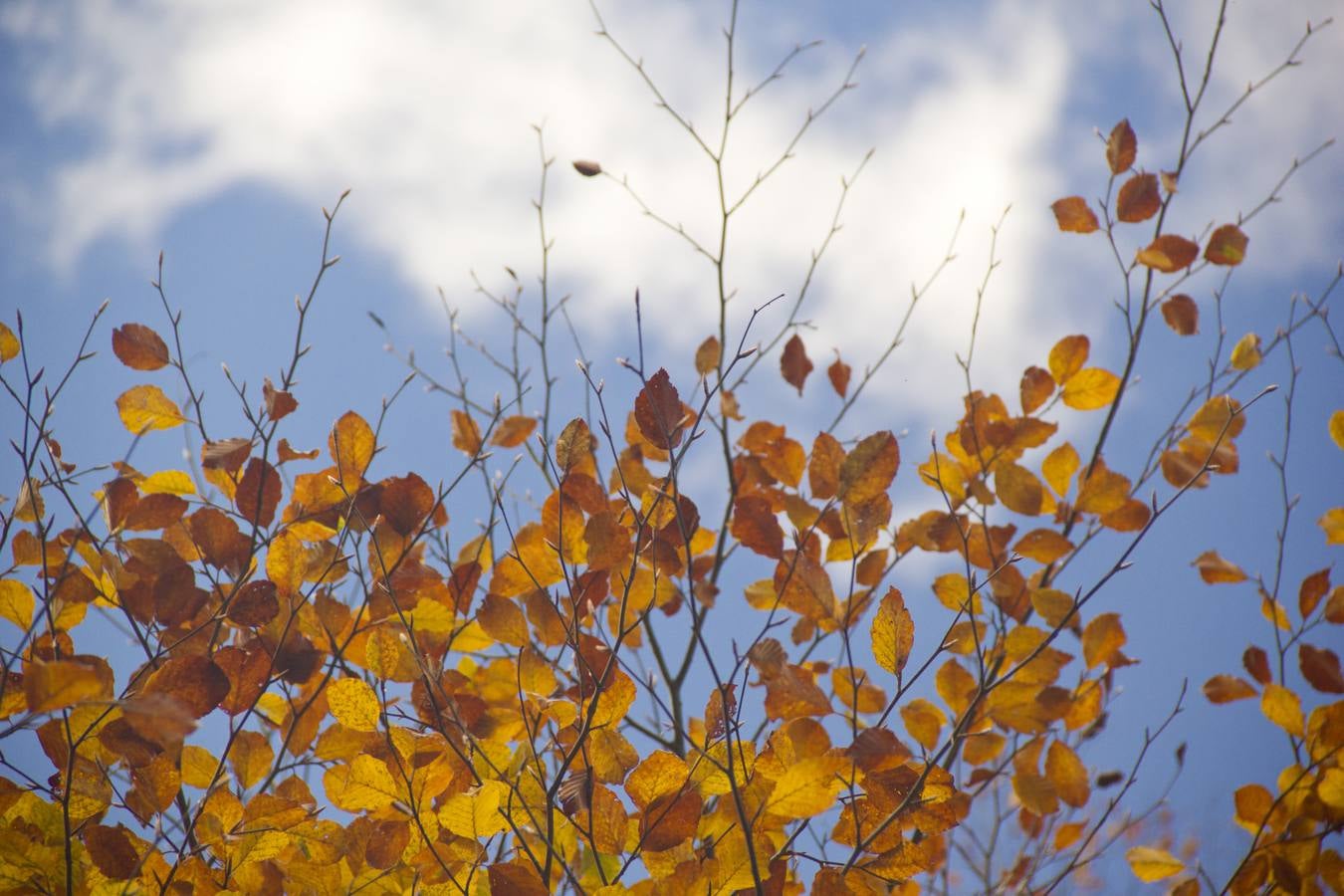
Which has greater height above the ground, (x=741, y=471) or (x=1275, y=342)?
(x=1275, y=342)

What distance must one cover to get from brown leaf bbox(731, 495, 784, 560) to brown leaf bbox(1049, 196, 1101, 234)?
0.74 m

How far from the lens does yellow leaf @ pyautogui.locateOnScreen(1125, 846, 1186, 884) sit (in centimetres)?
136

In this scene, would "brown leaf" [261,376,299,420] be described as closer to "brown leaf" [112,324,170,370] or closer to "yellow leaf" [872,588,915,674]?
"brown leaf" [112,324,170,370]

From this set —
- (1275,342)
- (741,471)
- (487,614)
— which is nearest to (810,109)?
(741,471)

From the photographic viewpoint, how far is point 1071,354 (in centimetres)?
150

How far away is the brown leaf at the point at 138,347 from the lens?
4.02 feet

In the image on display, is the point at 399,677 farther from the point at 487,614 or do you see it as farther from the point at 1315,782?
the point at 1315,782

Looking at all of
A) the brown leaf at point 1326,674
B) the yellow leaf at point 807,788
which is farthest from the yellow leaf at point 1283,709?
the yellow leaf at point 807,788

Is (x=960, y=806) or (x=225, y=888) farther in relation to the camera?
(x=960, y=806)

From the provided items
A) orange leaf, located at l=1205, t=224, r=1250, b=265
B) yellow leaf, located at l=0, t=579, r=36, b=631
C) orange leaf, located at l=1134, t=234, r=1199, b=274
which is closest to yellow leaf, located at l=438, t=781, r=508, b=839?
yellow leaf, located at l=0, t=579, r=36, b=631

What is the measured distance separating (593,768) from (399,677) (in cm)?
30

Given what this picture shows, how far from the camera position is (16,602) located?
1.08 metres

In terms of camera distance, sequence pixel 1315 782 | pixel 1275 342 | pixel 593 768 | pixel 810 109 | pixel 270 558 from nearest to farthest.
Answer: pixel 593 768 → pixel 270 558 → pixel 1315 782 → pixel 1275 342 → pixel 810 109

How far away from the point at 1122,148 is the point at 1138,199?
0.29 ft
